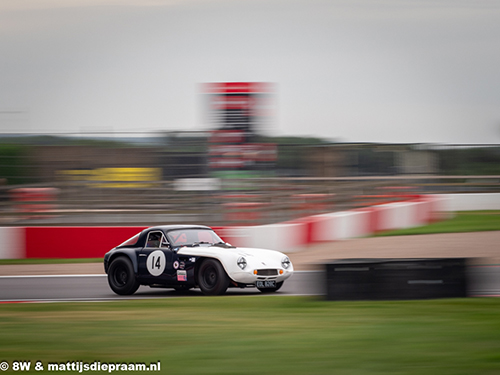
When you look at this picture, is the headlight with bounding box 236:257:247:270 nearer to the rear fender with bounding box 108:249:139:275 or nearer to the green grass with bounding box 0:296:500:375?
the green grass with bounding box 0:296:500:375

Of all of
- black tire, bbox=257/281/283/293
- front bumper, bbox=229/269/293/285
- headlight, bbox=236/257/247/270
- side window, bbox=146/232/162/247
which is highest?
side window, bbox=146/232/162/247

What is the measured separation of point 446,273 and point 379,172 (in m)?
16.6

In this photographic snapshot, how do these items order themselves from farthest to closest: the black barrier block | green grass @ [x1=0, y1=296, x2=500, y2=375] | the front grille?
the front grille < the black barrier block < green grass @ [x1=0, y1=296, x2=500, y2=375]

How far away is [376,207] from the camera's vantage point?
20109 millimetres

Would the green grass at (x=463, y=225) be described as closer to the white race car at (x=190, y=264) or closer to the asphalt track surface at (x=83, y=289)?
the asphalt track surface at (x=83, y=289)

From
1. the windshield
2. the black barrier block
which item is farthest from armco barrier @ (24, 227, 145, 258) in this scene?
the black barrier block

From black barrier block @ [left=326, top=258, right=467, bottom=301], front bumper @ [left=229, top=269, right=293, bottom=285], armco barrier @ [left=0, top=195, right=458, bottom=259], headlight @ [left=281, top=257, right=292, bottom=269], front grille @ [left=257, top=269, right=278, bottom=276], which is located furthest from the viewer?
armco barrier @ [left=0, top=195, right=458, bottom=259]

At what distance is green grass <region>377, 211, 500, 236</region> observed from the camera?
19266 mm

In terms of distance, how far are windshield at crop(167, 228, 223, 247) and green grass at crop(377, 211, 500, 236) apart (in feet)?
31.8

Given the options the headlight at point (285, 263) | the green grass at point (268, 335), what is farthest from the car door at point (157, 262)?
the headlight at point (285, 263)

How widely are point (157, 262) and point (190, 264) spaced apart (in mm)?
606

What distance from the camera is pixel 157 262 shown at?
976 cm

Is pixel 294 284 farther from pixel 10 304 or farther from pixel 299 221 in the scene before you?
pixel 299 221

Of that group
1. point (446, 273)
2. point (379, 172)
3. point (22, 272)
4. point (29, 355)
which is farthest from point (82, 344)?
point (379, 172)
